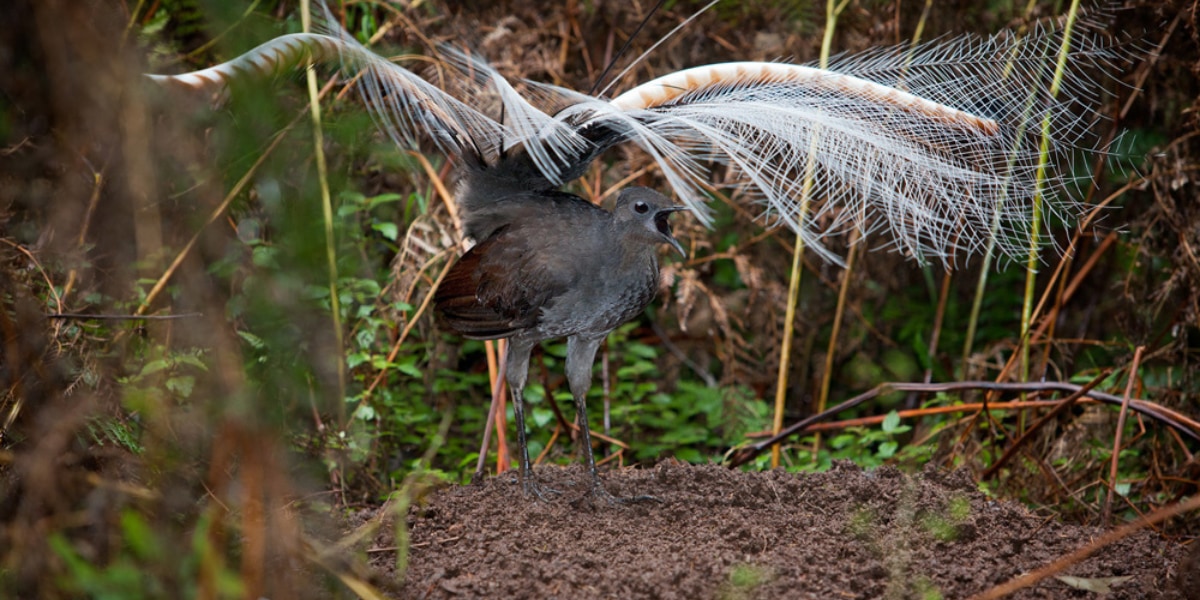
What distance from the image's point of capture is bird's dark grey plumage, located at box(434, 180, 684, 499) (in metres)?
2.84

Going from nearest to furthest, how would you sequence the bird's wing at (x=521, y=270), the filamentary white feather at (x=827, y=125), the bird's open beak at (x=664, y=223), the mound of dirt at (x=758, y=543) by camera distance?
the mound of dirt at (x=758, y=543) → the filamentary white feather at (x=827, y=125) → the bird's open beak at (x=664, y=223) → the bird's wing at (x=521, y=270)

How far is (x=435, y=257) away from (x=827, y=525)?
6.55 ft

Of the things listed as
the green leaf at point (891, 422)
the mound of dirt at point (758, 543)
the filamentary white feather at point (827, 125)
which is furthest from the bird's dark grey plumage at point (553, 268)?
the green leaf at point (891, 422)

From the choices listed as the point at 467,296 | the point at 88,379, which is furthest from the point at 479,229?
the point at 88,379

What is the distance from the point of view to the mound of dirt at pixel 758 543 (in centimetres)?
219

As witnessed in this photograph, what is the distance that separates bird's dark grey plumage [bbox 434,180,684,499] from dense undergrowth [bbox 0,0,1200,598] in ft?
1.13

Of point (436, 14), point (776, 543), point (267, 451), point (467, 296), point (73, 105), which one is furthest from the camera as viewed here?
point (436, 14)

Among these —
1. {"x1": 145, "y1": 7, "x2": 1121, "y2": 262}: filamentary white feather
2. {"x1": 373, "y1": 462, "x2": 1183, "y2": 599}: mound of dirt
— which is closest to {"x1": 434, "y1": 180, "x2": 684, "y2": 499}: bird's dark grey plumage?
{"x1": 145, "y1": 7, "x2": 1121, "y2": 262}: filamentary white feather

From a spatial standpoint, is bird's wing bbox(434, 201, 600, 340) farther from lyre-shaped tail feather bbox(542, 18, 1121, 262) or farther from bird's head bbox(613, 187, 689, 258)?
lyre-shaped tail feather bbox(542, 18, 1121, 262)

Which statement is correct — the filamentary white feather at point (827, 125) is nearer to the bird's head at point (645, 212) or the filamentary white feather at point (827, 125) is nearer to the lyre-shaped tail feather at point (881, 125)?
the lyre-shaped tail feather at point (881, 125)

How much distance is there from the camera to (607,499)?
282cm

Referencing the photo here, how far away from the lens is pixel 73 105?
1.56 metres

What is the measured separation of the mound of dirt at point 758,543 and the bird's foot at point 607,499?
3 cm

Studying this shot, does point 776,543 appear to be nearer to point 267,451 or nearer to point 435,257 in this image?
point 267,451
